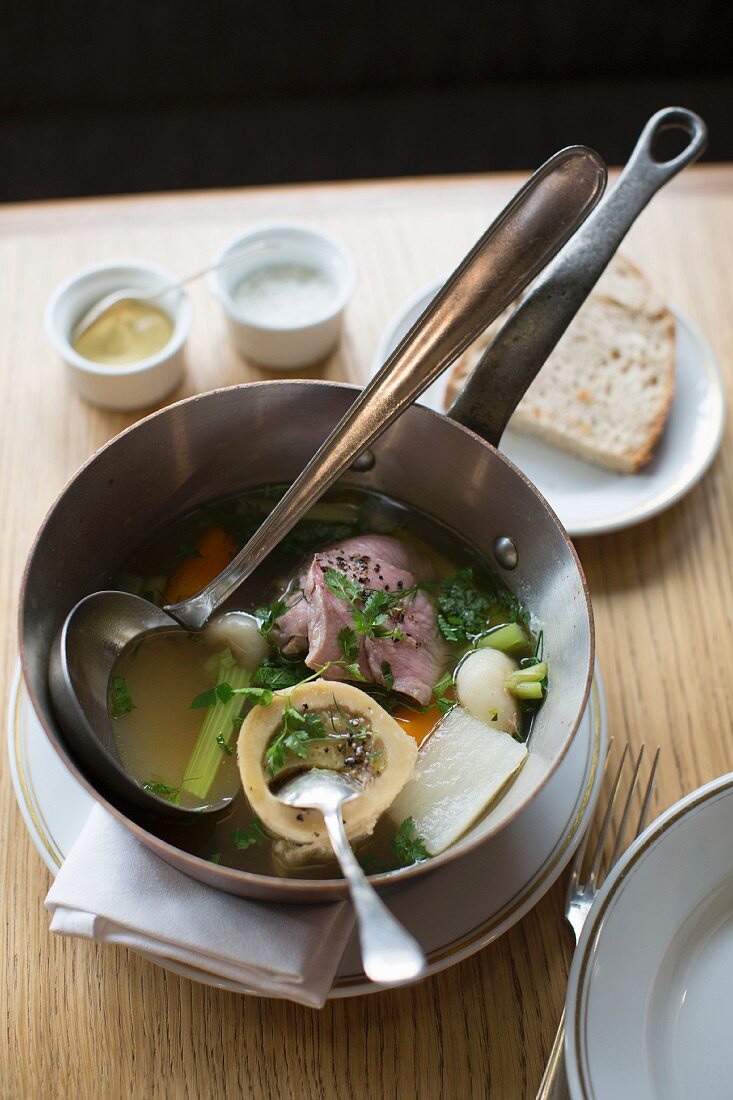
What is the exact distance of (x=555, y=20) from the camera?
271cm

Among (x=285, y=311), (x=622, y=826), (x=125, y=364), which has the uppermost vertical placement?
(x=285, y=311)

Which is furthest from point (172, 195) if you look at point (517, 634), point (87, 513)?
point (517, 634)

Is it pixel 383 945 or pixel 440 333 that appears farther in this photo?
pixel 440 333

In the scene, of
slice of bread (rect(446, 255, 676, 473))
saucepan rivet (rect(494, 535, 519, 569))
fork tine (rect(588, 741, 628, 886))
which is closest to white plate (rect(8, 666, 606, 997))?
fork tine (rect(588, 741, 628, 886))

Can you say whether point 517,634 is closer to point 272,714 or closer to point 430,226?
point 272,714

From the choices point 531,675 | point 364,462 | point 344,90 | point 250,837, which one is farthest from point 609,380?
point 344,90

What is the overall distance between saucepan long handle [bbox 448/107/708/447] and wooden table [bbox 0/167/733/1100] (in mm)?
427

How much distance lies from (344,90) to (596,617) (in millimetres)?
1918

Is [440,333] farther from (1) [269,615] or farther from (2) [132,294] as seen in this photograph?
(2) [132,294]

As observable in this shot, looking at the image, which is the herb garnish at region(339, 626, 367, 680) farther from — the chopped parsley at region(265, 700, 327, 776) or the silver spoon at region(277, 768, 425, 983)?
the silver spoon at region(277, 768, 425, 983)

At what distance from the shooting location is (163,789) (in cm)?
124

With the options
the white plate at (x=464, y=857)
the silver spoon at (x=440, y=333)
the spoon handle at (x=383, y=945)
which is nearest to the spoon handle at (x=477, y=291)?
the silver spoon at (x=440, y=333)

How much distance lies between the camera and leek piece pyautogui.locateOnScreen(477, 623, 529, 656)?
1.33 meters

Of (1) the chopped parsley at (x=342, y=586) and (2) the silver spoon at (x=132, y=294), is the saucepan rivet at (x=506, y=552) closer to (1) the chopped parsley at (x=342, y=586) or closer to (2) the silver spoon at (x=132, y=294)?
(1) the chopped parsley at (x=342, y=586)
